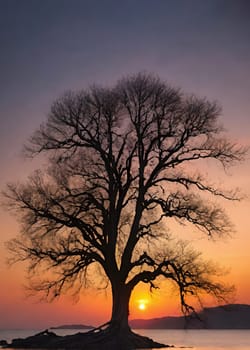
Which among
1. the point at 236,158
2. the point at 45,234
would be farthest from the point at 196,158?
the point at 45,234

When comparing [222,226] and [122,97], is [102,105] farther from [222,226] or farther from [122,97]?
[222,226]

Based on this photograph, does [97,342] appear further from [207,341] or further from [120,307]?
[207,341]

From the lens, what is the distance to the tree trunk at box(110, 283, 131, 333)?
32.7 meters

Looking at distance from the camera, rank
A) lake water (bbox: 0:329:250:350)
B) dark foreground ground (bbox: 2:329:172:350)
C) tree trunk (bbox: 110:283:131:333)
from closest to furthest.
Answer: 1. dark foreground ground (bbox: 2:329:172:350)
2. tree trunk (bbox: 110:283:131:333)
3. lake water (bbox: 0:329:250:350)

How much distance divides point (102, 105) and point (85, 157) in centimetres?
297

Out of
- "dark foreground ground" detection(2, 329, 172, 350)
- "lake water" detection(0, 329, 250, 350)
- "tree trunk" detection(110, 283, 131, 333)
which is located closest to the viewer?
"dark foreground ground" detection(2, 329, 172, 350)

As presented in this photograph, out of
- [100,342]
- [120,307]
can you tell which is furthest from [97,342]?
[120,307]

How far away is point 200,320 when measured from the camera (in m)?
32.4

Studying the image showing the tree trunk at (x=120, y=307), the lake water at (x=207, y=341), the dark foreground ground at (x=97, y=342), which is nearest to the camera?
the dark foreground ground at (x=97, y=342)

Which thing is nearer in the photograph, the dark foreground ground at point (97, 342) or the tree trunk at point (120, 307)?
the dark foreground ground at point (97, 342)

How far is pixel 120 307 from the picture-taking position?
33156mm

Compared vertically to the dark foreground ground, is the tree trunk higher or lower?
higher

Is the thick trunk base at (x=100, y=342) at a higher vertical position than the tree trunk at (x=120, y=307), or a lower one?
lower

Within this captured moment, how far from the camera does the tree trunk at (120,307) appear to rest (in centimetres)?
3271
